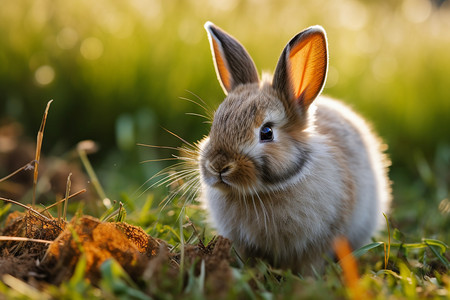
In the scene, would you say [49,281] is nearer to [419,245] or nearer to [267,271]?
[267,271]

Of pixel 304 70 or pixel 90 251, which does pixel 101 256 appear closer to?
pixel 90 251

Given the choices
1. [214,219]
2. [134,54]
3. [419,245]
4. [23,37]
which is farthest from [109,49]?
[419,245]

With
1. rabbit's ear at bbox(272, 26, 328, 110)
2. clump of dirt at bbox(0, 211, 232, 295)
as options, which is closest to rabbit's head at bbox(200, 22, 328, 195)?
rabbit's ear at bbox(272, 26, 328, 110)

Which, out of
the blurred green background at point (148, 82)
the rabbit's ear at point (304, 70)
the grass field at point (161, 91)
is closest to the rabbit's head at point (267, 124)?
the rabbit's ear at point (304, 70)

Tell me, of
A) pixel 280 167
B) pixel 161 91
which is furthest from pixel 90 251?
pixel 161 91

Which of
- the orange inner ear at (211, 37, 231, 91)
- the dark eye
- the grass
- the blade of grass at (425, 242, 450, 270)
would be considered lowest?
the blade of grass at (425, 242, 450, 270)

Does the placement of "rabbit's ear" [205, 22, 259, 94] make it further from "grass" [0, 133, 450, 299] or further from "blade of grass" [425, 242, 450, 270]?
"blade of grass" [425, 242, 450, 270]
